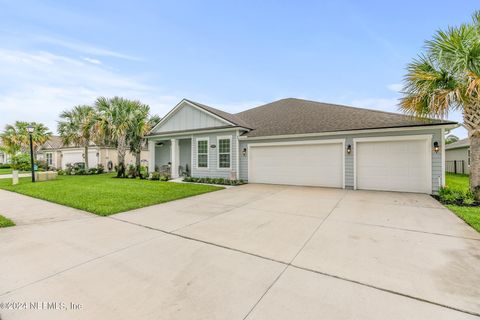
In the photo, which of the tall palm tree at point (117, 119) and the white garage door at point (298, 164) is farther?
the tall palm tree at point (117, 119)

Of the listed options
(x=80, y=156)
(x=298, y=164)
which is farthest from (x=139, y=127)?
(x=80, y=156)

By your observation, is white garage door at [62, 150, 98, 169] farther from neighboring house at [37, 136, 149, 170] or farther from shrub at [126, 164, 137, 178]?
shrub at [126, 164, 137, 178]

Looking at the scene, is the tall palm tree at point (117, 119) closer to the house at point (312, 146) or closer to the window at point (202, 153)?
the house at point (312, 146)

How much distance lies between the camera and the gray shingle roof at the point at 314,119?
30.0 ft

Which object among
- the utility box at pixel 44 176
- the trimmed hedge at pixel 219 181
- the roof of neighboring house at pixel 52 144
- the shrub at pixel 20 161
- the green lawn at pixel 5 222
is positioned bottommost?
the green lawn at pixel 5 222

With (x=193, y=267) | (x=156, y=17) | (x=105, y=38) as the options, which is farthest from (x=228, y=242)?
(x=105, y=38)

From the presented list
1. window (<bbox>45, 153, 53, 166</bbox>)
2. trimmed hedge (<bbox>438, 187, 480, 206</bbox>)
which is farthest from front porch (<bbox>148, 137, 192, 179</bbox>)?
window (<bbox>45, 153, 53, 166</bbox>)

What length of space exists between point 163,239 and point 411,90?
29.5ft

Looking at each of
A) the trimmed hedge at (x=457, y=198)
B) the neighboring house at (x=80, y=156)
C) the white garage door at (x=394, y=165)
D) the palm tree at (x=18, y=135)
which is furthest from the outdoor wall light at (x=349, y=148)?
the palm tree at (x=18, y=135)

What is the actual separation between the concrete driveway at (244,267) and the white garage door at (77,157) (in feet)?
61.8

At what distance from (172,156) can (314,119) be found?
31.4 ft

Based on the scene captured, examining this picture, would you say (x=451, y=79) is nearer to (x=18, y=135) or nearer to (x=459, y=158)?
(x=459, y=158)

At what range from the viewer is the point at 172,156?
14.3 meters

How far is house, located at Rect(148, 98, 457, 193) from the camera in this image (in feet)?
27.7
